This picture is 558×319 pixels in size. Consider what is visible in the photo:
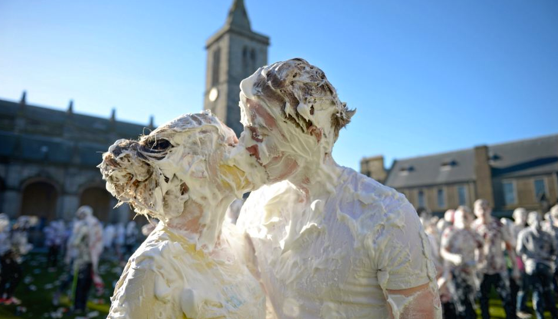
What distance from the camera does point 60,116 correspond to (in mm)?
34281

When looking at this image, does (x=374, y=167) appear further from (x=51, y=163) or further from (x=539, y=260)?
(x=539, y=260)

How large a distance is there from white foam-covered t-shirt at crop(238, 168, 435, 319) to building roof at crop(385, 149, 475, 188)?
1335 inches

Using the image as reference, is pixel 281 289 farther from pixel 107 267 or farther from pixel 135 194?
pixel 107 267

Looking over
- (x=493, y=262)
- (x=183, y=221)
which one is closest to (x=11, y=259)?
(x=183, y=221)

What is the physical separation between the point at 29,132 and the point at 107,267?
72.7 feet

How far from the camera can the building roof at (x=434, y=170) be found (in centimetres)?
3241

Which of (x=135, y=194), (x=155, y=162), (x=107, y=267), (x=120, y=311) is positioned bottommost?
(x=107, y=267)

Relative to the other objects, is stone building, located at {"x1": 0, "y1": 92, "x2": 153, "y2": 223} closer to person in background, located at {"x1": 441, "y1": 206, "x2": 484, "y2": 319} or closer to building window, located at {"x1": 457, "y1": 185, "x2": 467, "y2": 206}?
person in background, located at {"x1": 441, "y1": 206, "x2": 484, "y2": 319}

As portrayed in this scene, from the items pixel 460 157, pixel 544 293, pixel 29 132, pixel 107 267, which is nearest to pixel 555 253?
pixel 544 293

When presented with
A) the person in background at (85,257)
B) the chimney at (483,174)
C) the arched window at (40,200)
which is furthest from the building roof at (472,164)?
the arched window at (40,200)

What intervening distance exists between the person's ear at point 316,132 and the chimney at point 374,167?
37.8 metres

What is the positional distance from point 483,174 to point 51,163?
3618 centimetres

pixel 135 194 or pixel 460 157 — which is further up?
pixel 460 157

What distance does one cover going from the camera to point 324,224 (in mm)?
1554
